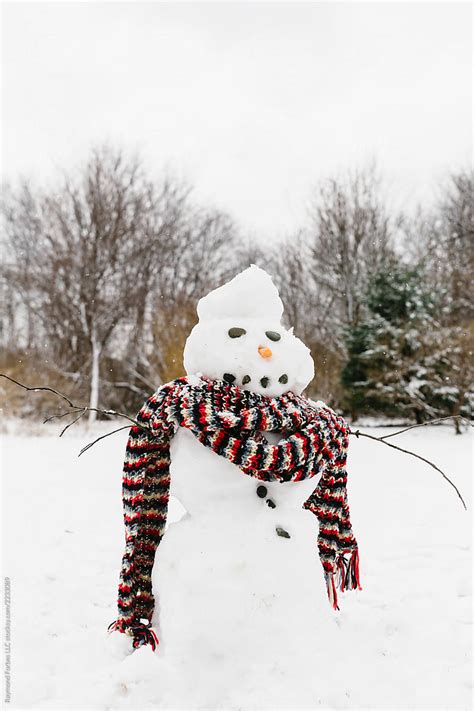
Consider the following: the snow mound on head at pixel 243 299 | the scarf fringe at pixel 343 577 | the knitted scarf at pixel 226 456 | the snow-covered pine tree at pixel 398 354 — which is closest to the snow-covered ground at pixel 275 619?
the scarf fringe at pixel 343 577

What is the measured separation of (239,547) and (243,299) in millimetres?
1247

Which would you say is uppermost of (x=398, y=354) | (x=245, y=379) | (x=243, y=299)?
(x=398, y=354)

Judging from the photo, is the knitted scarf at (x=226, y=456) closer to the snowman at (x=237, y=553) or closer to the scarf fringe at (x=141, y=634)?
the scarf fringe at (x=141, y=634)

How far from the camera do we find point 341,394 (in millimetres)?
16406

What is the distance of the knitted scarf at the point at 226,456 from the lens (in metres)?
2.60

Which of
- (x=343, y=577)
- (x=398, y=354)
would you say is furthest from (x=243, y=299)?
(x=398, y=354)

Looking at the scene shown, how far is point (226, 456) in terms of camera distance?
8.54 feet

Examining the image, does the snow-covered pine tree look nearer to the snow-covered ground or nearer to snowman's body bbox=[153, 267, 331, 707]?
the snow-covered ground

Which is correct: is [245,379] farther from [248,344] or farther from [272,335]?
[272,335]

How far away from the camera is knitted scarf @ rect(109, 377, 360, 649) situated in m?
2.60

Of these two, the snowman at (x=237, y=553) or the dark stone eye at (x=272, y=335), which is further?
the dark stone eye at (x=272, y=335)

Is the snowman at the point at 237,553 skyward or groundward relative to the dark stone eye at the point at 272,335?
groundward

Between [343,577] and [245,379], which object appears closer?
[245,379]

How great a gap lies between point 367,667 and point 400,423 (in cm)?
1418
